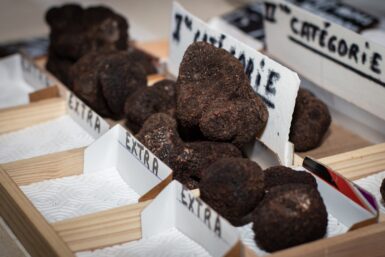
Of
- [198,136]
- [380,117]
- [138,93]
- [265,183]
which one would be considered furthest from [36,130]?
[380,117]

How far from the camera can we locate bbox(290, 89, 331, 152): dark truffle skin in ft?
5.41

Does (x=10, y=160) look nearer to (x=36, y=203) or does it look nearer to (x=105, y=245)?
(x=36, y=203)

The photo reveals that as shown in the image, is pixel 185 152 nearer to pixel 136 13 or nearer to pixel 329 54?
pixel 329 54

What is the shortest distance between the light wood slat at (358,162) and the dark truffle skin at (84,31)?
79 centimetres

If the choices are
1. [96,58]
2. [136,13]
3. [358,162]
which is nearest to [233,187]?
[358,162]

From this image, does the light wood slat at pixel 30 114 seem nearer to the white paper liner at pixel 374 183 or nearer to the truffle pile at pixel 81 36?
the truffle pile at pixel 81 36

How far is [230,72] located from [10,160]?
22.6 inches

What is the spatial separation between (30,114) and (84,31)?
1.16 ft

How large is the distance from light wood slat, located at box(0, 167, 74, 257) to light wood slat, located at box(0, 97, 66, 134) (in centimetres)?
30

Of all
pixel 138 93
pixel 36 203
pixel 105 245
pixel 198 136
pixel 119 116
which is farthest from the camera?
pixel 119 116

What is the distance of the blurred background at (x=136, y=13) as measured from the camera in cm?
264

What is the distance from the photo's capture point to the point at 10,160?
1657 millimetres

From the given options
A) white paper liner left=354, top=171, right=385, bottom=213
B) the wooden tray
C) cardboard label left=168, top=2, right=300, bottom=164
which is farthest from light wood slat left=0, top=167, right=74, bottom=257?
white paper liner left=354, top=171, right=385, bottom=213

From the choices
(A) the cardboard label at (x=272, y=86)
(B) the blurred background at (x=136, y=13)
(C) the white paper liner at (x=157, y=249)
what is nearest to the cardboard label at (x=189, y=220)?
(C) the white paper liner at (x=157, y=249)
